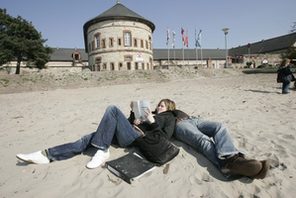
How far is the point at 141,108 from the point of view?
4.50 m

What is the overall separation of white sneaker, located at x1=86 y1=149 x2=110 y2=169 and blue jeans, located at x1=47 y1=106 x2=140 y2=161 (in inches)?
3.5

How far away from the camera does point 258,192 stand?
3.41 meters

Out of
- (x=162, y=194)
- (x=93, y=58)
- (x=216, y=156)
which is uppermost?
(x=93, y=58)

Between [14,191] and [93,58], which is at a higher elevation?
[93,58]

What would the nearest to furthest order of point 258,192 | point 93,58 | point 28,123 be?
point 258,192
point 28,123
point 93,58

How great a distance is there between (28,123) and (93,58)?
1760 inches

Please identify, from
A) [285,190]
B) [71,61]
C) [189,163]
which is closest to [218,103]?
[189,163]

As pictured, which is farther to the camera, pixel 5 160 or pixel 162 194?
pixel 5 160

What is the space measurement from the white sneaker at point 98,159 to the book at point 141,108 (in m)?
0.80

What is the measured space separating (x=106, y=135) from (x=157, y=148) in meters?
0.91

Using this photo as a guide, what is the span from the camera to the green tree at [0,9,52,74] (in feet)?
116

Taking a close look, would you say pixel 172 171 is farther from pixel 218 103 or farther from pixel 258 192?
pixel 218 103

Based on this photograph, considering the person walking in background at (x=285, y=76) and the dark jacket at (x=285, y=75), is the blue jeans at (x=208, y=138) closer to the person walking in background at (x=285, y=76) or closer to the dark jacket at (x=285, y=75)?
the person walking in background at (x=285, y=76)

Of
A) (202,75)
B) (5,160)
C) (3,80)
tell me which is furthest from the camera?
(202,75)
